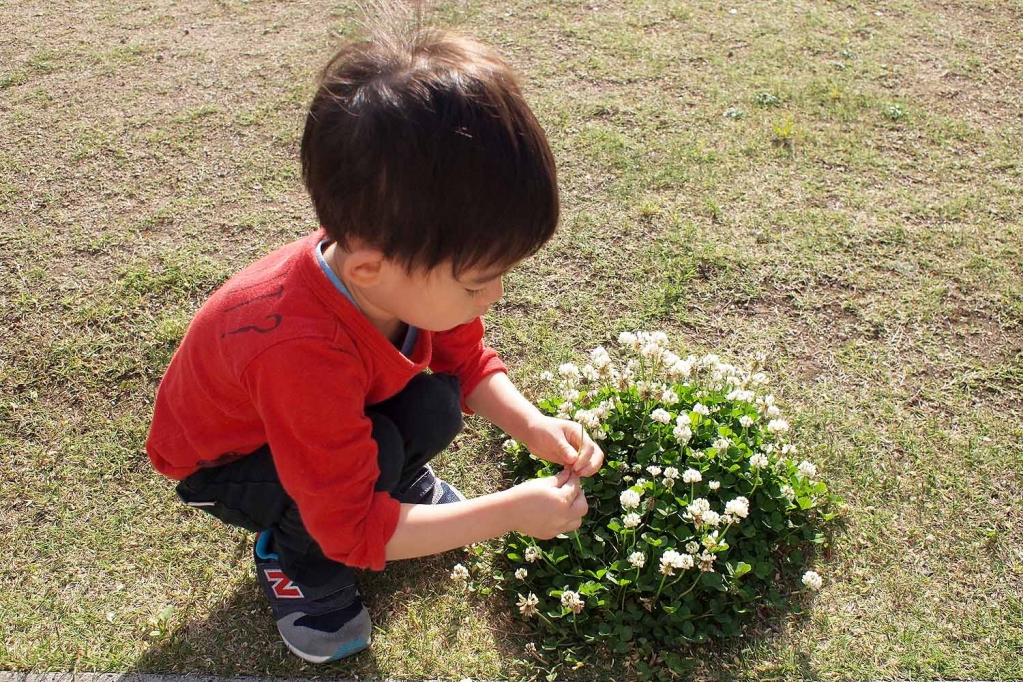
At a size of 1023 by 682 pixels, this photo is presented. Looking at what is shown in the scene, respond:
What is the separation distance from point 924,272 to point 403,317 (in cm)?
259

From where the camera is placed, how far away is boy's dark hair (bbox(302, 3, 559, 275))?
176 centimetres

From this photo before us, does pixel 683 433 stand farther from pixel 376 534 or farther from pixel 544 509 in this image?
pixel 376 534

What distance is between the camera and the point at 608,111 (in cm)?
485

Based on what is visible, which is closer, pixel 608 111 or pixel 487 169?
pixel 487 169

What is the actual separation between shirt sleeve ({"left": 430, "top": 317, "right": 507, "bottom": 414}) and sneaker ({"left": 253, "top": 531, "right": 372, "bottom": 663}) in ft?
2.16

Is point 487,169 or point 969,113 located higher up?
point 487,169

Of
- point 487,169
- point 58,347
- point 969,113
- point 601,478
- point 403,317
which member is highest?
point 487,169

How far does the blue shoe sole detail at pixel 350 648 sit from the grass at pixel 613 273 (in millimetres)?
42

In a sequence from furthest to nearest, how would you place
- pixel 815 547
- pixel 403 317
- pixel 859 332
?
pixel 859 332 < pixel 815 547 < pixel 403 317

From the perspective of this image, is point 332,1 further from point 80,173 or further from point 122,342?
point 122,342

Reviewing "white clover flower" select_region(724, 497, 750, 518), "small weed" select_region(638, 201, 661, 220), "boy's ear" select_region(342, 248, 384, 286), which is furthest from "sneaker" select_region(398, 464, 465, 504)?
"small weed" select_region(638, 201, 661, 220)

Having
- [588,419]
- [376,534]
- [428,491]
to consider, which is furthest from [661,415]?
[376,534]

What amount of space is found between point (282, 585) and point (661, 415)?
1.22m

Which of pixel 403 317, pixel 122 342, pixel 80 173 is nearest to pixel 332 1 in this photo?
pixel 80 173
